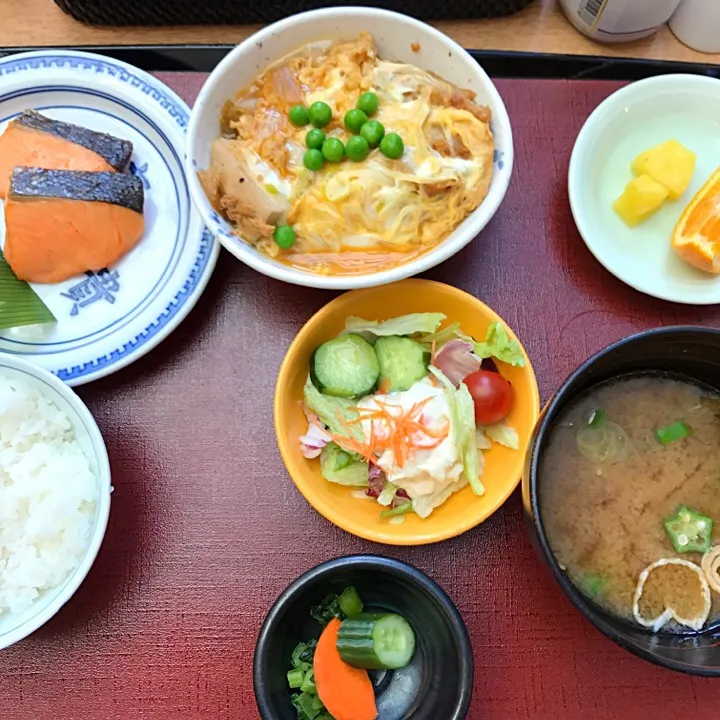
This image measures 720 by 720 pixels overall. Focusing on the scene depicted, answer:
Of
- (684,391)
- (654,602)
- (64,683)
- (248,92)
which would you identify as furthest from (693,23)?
(64,683)

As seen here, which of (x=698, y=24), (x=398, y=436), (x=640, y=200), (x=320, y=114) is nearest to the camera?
(x=398, y=436)

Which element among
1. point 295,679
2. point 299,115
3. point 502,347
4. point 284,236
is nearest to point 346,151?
point 299,115

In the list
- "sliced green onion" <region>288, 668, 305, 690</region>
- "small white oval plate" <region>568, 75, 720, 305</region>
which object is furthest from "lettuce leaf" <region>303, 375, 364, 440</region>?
"small white oval plate" <region>568, 75, 720, 305</region>

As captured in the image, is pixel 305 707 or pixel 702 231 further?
pixel 702 231

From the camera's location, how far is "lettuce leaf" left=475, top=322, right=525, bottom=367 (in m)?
1.57

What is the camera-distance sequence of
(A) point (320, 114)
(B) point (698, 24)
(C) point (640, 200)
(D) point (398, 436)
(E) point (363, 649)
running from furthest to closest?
(B) point (698, 24) → (C) point (640, 200) → (A) point (320, 114) → (D) point (398, 436) → (E) point (363, 649)

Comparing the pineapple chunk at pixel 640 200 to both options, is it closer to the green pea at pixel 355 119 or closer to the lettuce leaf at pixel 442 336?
the lettuce leaf at pixel 442 336

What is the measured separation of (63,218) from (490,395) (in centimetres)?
108

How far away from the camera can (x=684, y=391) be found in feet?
5.18

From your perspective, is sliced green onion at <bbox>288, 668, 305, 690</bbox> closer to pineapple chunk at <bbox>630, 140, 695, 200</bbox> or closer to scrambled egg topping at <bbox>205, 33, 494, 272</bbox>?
scrambled egg topping at <bbox>205, 33, 494, 272</bbox>

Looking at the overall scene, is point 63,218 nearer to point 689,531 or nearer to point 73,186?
point 73,186

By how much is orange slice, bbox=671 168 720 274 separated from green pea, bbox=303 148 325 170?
0.87 m

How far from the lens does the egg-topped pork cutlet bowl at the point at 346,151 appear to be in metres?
1.63

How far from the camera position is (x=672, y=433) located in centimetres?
155
